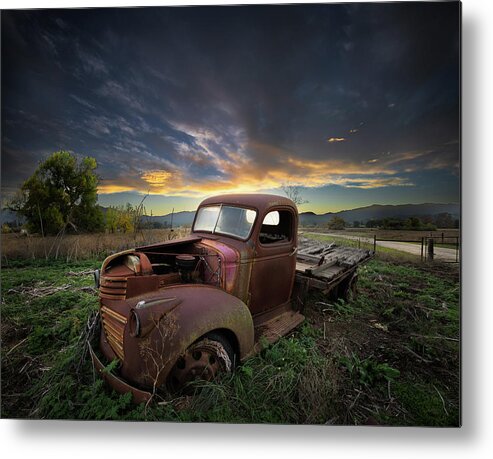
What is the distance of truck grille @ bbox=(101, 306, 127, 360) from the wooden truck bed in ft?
5.71

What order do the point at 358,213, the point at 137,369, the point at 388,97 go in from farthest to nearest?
the point at 358,213
the point at 388,97
the point at 137,369

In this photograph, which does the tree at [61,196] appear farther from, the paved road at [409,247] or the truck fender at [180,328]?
the paved road at [409,247]

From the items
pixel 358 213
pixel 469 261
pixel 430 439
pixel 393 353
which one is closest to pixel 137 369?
pixel 393 353

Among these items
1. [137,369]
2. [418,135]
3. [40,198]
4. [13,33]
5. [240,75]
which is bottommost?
[137,369]

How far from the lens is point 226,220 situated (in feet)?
8.87

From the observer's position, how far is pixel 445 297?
2.33 m

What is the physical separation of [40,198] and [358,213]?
2.84 m

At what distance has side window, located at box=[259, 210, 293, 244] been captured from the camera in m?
2.88

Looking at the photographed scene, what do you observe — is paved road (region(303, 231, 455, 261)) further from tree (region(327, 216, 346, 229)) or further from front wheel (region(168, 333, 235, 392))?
front wheel (region(168, 333, 235, 392))

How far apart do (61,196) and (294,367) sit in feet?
8.18

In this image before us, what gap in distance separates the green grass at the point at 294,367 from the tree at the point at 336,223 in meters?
0.68

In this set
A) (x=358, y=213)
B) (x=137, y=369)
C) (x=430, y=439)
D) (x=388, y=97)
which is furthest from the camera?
(x=358, y=213)

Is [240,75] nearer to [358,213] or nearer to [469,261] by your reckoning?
[358,213]

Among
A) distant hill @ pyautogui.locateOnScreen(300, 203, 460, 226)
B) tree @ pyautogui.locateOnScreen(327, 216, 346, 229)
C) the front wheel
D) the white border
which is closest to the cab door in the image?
distant hill @ pyautogui.locateOnScreen(300, 203, 460, 226)
